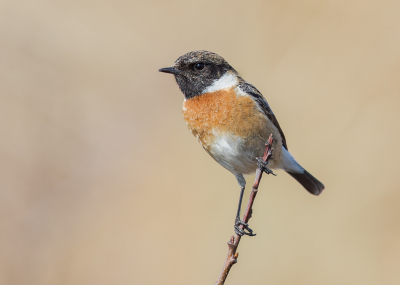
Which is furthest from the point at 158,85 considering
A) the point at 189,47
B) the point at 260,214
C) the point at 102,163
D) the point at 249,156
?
the point at 249,156

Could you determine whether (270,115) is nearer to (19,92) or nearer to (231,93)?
(231,93)

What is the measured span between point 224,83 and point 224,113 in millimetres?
422

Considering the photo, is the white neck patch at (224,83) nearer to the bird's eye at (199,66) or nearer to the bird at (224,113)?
the bird at (224,113)

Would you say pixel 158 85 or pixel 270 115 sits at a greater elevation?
pixel 158 85

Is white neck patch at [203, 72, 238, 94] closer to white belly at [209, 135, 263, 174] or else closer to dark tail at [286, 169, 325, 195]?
white belly at [209, 135, 263, 174]

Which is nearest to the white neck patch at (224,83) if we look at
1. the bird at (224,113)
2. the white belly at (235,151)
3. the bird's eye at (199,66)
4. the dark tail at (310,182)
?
the bird at (224,113)

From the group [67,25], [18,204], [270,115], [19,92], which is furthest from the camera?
[67,25]

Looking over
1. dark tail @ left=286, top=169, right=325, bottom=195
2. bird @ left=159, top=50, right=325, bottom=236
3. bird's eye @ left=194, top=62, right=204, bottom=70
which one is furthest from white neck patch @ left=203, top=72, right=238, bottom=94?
dark tail @ left=286, top=169, right=325, bottom=195

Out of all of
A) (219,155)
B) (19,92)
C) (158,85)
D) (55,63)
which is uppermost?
(158,85)

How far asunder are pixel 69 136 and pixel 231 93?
10.3 ft

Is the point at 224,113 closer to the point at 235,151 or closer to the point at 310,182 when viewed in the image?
the point at 235,151

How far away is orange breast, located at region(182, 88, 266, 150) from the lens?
3553 millimetres

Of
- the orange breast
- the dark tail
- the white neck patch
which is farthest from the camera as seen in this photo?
the dark tail

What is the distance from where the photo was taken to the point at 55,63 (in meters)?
6.12
